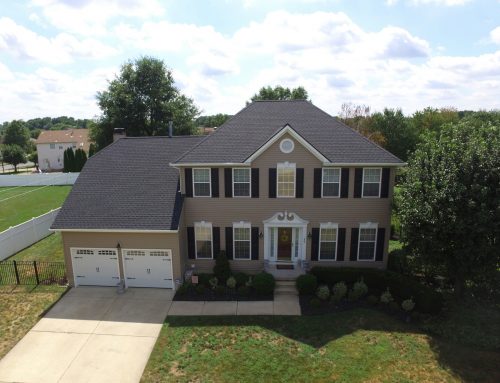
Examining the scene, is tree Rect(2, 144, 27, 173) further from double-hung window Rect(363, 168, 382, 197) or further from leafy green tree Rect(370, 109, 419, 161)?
double-hung window Rect(363, 168, 382, 197)

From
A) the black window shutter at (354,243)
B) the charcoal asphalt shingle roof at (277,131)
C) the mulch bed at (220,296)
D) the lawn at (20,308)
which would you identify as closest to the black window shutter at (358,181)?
the charcoal asphalt shingle roof at (277,131)

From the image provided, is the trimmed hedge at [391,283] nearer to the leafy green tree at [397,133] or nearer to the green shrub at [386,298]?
the green shrub at [386,298]

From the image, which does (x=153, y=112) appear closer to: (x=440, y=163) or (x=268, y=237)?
(x=268, y=237)

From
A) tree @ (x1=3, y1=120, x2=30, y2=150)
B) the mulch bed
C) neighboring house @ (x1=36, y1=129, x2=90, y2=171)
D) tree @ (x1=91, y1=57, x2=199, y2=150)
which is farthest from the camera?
tree @ (x1=3, y1=120, x2=30, y2=150)

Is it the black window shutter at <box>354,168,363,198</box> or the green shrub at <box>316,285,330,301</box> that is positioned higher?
the black window shutter at <box>354,168,363,198</box>

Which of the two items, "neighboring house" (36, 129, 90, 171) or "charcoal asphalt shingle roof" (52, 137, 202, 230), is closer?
"charcoal asphalt shingle roof" (52, 137, 202, 230)

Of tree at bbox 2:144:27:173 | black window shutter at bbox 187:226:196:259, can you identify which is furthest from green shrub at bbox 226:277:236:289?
tree at bbox 2:144:27:173
